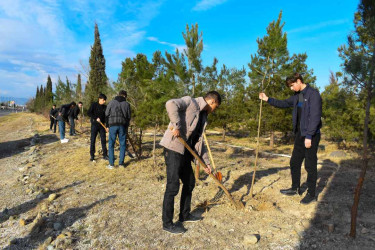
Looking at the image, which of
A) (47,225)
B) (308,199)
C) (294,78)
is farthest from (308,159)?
(47,225)

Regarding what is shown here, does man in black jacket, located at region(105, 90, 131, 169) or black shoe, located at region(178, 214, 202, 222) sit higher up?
man in black jacket, located at region(105, 90, 131, 169)

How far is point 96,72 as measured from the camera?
2103 cm

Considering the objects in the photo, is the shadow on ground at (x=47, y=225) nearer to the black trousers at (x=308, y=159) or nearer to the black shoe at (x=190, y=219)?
the black shoe at (x=190, y=219)

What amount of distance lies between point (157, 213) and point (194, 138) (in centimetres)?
127

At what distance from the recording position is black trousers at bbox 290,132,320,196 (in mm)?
A: 3387

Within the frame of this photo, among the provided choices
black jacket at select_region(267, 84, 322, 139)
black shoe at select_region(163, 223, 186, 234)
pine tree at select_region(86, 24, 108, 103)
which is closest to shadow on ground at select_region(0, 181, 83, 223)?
black shoe at select_region(163, 223, 186, 234)

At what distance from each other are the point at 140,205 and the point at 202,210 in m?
0.95

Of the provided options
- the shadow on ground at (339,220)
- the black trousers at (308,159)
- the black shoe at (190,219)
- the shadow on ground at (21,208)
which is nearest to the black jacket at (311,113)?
the black trousers at (308,159)

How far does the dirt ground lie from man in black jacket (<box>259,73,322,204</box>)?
0.46 m

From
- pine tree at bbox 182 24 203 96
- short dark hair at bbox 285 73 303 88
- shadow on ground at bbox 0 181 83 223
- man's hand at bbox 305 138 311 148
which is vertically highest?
pine tree at bbox 182 24 203 96

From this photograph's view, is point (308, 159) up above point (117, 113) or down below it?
below

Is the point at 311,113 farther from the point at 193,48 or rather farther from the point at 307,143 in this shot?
the point at 193,48

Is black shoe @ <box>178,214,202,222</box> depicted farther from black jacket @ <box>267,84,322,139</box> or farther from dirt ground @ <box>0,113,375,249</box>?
black jacket @ <box>267,84,322,139</box>

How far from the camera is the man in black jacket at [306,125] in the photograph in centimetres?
328
